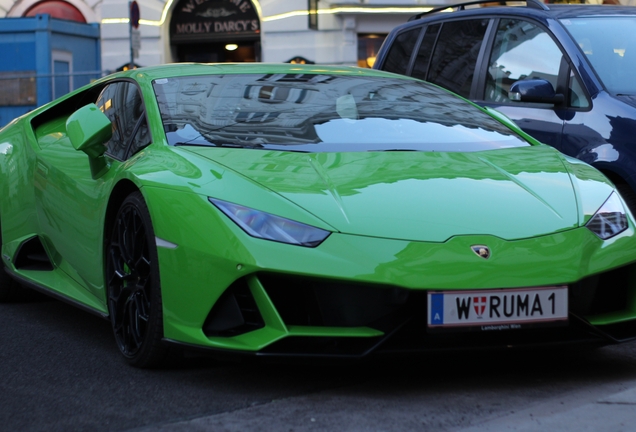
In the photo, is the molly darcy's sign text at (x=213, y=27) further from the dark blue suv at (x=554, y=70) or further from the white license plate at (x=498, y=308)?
the white license plate at (x=498, y=308)

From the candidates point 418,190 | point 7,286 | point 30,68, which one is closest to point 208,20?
point 30,68

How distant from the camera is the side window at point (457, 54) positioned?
21.6 ft

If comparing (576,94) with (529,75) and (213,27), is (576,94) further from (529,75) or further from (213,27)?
(213,27)

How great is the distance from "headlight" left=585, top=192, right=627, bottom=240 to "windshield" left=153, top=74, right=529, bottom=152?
0.68 metres

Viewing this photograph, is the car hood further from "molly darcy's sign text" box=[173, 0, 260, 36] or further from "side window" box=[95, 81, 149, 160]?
"molly darcy's sign text" box=[173, 0, 260, 36]

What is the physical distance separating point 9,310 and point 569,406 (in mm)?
3265

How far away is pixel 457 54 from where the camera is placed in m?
6.77

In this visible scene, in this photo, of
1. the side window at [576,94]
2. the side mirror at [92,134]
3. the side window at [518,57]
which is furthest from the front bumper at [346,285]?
the side window at [518,57]

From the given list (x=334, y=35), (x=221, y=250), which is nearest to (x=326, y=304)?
(x=221, y=250)

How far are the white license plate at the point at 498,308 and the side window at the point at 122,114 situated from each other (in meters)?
1.56

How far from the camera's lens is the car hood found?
344 cm

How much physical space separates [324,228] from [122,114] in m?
1.66

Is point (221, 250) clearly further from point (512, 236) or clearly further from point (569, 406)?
point (569, 406)

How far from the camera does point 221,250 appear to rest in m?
3.35
